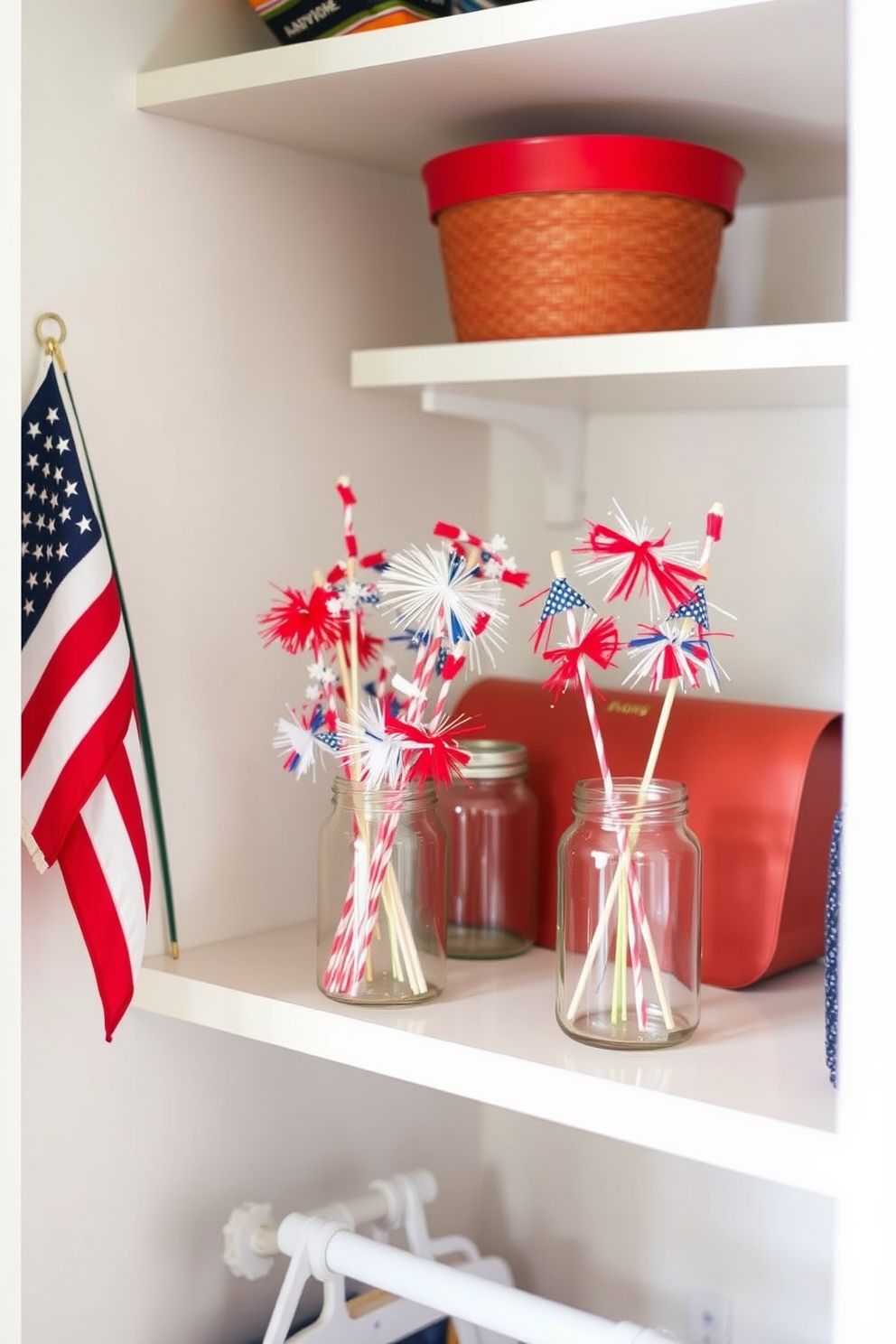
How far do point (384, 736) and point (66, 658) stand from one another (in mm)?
238

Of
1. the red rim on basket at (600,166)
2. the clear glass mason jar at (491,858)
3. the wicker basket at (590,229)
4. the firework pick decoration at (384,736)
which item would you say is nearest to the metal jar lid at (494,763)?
the clear glass mason jar at (491,858)

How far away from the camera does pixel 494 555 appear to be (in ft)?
3.64

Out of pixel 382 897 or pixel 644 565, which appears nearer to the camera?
pixel 644 565

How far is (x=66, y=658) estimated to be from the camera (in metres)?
1.07

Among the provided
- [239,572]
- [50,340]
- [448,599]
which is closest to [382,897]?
[448,599]

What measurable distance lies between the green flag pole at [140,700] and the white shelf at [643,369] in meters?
0.25

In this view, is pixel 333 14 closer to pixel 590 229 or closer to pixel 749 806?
pixel 590 229

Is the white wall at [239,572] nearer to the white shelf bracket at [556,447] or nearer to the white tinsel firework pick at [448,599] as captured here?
the white shelf bracket at [556,447]

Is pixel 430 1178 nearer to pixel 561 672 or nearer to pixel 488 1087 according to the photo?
pixel 488 1087

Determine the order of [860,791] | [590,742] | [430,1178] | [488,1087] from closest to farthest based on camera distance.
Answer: [860,791], [488,1087], [590,742], [430,1178]

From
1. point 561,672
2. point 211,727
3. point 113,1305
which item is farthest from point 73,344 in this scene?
point 113,1305

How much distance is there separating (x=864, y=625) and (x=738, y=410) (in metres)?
0.63

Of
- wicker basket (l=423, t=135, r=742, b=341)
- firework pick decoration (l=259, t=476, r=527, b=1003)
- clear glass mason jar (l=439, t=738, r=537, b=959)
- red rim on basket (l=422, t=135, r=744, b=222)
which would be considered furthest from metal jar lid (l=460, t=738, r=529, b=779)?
red rim on basket (l=422, t=135, r=744, b=222)

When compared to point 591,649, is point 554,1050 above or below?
below
